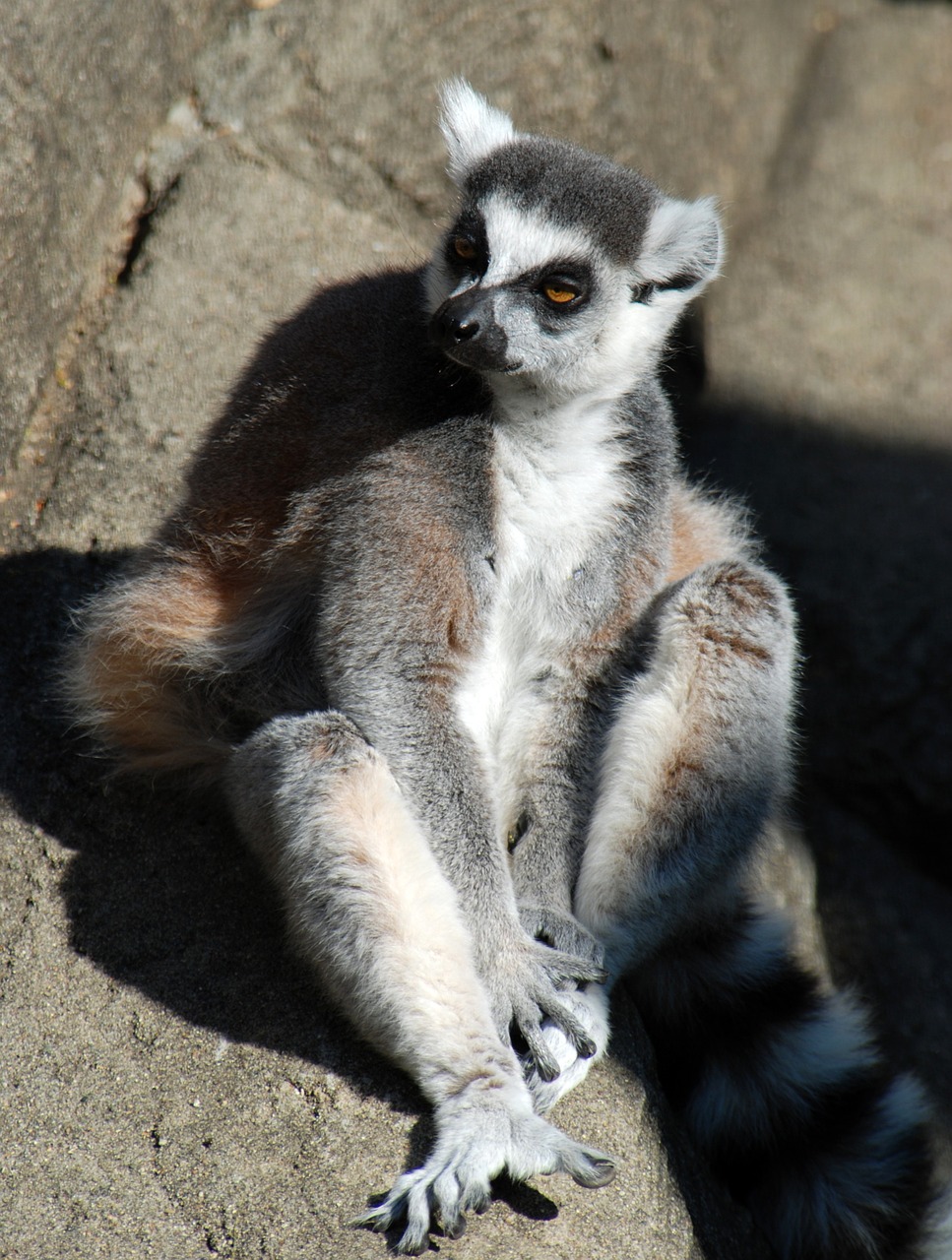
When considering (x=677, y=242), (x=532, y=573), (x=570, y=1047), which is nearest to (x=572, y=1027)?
(x=570, y=1047)

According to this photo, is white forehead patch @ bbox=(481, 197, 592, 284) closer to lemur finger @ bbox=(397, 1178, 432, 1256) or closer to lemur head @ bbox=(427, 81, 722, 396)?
lemur head @ bbox=(427, 81, 722, 396)

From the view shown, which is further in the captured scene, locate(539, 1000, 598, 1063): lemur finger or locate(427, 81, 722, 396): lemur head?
locate(427, 81, 722, 396): lemur head

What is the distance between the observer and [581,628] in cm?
309

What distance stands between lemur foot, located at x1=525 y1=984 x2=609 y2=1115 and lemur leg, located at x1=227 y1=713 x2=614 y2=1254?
0.12 metres

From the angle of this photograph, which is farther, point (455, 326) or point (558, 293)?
point (558, 293)

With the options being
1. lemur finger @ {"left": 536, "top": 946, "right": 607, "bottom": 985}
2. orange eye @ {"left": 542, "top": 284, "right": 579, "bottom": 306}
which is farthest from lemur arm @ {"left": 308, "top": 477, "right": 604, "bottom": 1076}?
orange eye @ {"left": 542, "top": 284, "right": 579, "bottom": 306}

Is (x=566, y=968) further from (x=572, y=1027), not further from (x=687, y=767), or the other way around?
(x=687, y=767)

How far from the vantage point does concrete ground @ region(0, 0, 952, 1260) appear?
266cm

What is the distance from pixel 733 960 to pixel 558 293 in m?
1.79

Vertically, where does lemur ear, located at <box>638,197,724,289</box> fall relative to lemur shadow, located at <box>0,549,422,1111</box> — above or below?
above

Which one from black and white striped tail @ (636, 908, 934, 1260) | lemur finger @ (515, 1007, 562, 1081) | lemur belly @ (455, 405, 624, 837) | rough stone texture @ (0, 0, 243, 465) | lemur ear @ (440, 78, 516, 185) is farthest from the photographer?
rough stone texture @ (0, 0, 243, 465)

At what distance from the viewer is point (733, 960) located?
3.13m

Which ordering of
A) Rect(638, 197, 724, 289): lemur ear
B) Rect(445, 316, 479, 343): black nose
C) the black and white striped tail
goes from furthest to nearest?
1. Rect(638, 197, 724, 289): lemur ear
2. the black and white striped tail
3. Rect(445, 316, 479, 343): black nose

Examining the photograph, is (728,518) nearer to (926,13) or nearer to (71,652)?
(71,652)
